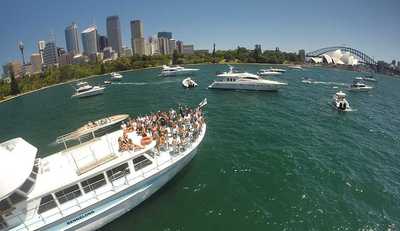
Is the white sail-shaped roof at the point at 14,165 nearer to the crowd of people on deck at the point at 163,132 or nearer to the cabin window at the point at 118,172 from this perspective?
the cabin window at the point at 118,172

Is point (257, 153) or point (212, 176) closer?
point (212, 176)

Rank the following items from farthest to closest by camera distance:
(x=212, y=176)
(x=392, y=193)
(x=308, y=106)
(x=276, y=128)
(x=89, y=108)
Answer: (x=89, y=108) < (x=308, y=106) < (x=276, y=128) < (x=212, y=176) < (x=392, y=193)

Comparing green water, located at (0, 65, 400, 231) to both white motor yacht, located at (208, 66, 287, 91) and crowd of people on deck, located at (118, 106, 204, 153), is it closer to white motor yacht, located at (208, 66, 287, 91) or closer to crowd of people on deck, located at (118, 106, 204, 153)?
crowd of people on deck, located at (118, 106, 204, 153)

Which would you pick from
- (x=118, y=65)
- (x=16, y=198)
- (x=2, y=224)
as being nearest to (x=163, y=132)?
(x=16, y=198)

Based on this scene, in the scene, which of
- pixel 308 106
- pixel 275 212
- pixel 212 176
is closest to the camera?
pixel 275 212

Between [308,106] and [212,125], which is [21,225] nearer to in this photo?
[212,125]

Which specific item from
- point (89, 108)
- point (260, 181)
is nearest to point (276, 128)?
point (260, 181)
